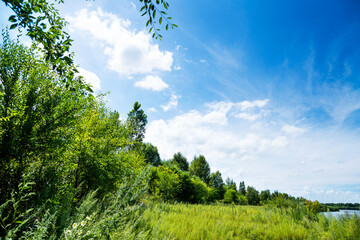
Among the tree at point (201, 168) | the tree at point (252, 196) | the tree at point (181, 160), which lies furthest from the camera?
the tree at point (252, 196)

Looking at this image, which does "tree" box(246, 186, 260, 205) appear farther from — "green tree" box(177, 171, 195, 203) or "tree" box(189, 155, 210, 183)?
"green tree" box(177, 171, 195, 203)

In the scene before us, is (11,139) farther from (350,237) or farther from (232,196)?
(232,196)

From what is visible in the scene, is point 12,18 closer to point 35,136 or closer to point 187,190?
point 35,136

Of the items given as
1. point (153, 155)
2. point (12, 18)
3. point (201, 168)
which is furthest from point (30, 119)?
point (201, 168)

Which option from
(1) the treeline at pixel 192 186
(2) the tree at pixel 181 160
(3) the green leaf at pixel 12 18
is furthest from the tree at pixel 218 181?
(3) the green leaf at pixel 12 18

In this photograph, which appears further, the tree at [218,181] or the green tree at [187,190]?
the tree at [218,181]

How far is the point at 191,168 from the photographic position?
45.2m

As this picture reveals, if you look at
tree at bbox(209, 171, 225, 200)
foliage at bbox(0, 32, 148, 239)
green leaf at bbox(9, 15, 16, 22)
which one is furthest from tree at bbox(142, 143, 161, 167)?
green leaf at bbox(9, 15, 16, 22)

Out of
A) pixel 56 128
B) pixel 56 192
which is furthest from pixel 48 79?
pixel 56 192

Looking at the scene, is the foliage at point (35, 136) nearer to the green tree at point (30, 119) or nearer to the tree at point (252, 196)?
the green tree at point (30, 119)

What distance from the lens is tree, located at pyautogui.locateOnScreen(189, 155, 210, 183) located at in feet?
142

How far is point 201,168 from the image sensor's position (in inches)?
1731

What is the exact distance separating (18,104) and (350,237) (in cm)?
1029

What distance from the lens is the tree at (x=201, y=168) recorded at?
142 ft
